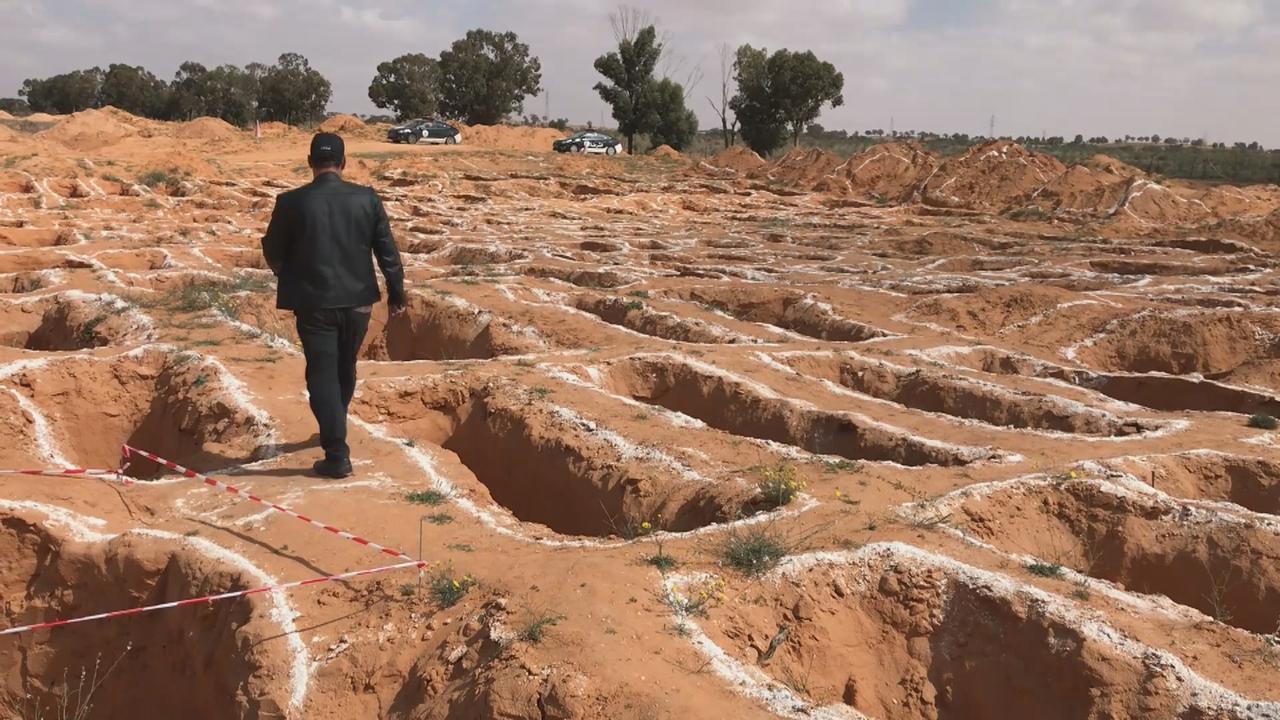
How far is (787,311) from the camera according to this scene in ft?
33.7

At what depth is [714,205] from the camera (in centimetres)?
2366

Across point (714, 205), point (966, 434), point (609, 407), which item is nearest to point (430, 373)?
point (609, 407)

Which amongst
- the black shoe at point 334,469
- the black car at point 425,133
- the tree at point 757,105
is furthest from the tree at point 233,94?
the black shoe at point 334,469

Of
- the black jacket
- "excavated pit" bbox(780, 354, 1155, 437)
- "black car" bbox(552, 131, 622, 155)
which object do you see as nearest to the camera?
the black jacket

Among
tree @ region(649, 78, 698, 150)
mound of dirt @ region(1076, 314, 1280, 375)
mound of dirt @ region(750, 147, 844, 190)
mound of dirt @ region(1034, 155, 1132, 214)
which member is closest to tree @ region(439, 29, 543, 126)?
tree @ region(649, 78, 698, 150)

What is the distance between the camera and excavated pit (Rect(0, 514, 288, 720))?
356 cm

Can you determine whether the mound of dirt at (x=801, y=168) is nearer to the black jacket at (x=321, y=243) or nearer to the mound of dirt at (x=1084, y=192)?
the mound of dirt at (x=1084, y=192)

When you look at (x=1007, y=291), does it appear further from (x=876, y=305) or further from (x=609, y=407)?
(x=609, y=407)

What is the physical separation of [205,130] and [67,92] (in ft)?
81.7

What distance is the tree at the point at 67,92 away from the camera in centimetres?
5138

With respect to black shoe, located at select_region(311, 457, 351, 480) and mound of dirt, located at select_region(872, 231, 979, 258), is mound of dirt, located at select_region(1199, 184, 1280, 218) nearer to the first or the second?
mound of dirt, located at select_region(872, 231, 979, 258)

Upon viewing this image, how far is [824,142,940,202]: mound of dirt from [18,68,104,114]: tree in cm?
4479

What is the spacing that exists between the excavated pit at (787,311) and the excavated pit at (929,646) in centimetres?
560

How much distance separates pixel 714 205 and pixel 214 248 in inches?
540
